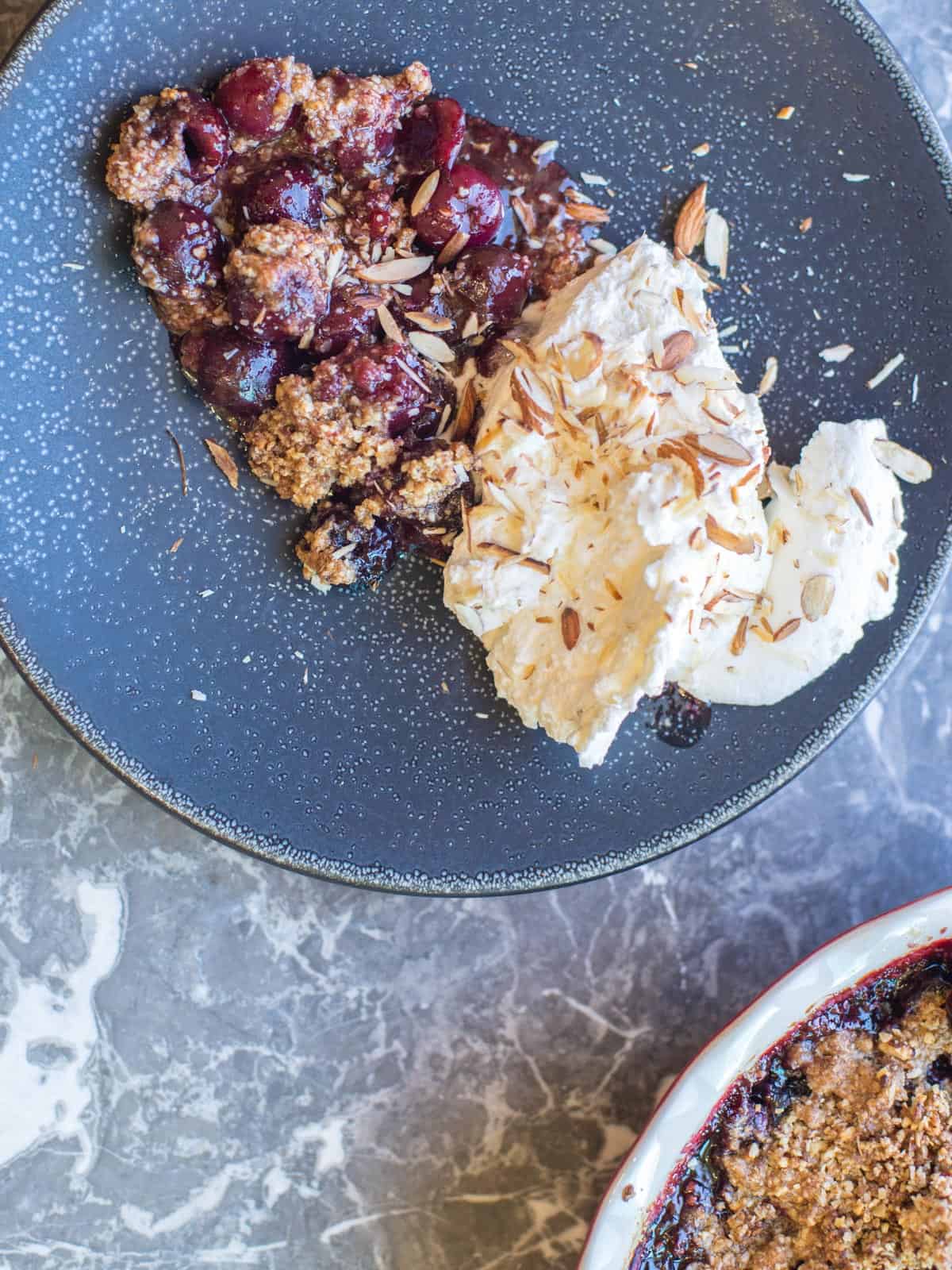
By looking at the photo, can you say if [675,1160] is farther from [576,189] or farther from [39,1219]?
[576,189]

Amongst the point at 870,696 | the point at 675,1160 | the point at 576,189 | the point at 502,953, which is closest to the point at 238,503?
the point at 576,189

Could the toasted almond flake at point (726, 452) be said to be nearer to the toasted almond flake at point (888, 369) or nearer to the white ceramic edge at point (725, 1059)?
the toasted almond flake at point (888, 369)

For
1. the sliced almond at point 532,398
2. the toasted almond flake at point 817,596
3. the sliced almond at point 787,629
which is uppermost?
the sliced almond at point 532,398

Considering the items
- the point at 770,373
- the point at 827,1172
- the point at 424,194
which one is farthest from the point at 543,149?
the point at 827,1172

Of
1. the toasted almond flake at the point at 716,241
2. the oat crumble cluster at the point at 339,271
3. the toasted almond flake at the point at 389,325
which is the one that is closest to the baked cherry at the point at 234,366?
the oat crumble cluster at the point at 339,271

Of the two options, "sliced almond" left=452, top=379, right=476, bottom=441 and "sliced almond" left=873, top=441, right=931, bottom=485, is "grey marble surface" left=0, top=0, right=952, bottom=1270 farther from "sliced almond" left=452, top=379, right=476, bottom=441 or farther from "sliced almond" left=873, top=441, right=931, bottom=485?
"sliced almond" left=452, top=379, right=476, bottom=441

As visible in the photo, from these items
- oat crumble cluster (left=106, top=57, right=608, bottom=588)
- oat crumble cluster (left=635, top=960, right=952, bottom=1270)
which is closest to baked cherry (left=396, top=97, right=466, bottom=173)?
oat crumble cluster (left=106, top=57, right=608, bottom=588)
